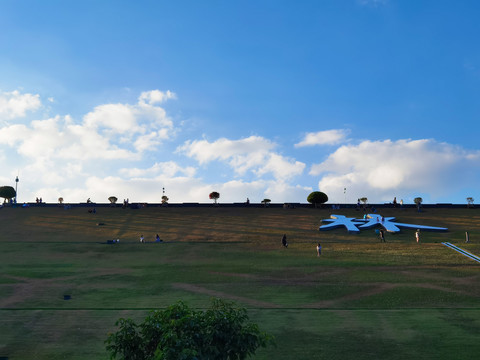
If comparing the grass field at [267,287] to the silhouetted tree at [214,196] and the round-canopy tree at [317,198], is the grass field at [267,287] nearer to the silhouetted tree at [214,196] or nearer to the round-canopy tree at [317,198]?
the round-canopy tree at [317,198]

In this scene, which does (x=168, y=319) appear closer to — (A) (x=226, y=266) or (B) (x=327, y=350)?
(B) (x=327, y=350)

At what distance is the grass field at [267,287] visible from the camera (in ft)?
61.5

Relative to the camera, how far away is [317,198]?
79.1 metres

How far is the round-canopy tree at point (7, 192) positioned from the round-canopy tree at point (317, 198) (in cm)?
6884

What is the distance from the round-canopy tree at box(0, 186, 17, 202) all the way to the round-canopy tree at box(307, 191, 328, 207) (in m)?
68.8

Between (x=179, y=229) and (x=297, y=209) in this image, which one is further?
(x=297, y=209)

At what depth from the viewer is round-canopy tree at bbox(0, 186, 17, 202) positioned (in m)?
90.1

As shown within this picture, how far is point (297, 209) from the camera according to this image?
76125mm

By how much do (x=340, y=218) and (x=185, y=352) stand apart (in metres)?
54.9

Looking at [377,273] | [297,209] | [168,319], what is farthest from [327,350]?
[297,209]

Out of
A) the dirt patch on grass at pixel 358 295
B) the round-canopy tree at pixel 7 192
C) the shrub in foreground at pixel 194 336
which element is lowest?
the dirt patch on grass at pixel 358 295

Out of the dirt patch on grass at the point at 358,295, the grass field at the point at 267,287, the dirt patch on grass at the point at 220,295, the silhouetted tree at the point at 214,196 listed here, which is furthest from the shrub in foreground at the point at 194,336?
the silhouetted tree at the point at 214,196

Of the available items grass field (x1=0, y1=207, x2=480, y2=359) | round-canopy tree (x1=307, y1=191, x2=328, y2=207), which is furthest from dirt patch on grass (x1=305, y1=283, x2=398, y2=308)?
round-canopy tree (x1=307, y1=191, x2=328, y2=207)

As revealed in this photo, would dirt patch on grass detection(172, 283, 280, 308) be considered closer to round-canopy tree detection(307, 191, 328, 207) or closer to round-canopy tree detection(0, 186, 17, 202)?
round-canopy tree detection(307, 191, 328, 207)
